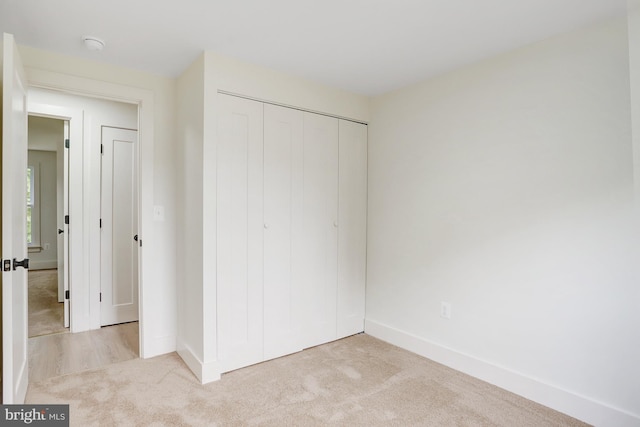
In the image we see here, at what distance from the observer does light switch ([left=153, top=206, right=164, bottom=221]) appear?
2.87m

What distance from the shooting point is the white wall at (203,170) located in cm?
246

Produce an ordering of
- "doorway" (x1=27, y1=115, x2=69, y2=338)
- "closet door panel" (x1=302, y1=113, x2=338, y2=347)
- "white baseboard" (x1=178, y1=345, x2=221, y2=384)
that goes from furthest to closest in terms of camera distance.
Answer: "doorway" (x1=27, y1=115, x2=69, y2=338)
"closet door panel" (x1=302, y1=113, x2=338, y2=347)
"white baseboard" (x1=178, y1=345, x2=221, y2=384)

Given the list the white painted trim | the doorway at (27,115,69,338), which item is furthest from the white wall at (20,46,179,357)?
the white painted trim

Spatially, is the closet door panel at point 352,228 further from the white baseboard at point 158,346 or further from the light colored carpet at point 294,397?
the white baseboard at point 158,346

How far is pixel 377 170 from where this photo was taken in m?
3.40

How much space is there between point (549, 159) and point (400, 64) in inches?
48.7

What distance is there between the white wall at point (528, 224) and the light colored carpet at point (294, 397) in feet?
0.85

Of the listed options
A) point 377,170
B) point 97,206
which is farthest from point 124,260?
point 377,170

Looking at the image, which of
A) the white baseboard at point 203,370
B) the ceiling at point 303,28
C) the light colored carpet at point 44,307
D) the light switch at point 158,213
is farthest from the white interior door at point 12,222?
the light colored carpet at point 44,307

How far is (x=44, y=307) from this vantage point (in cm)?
425

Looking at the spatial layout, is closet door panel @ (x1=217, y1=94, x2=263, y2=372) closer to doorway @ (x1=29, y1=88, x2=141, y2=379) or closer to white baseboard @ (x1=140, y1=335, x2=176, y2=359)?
white baseboard @ (x1=140, y1=335, x2=176, y2=359)

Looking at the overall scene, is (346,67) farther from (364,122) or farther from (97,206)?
(97,206)

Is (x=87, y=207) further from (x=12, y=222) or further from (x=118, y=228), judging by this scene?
(x=12, y=222)

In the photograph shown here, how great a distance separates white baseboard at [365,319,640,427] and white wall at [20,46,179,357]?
1996mm
